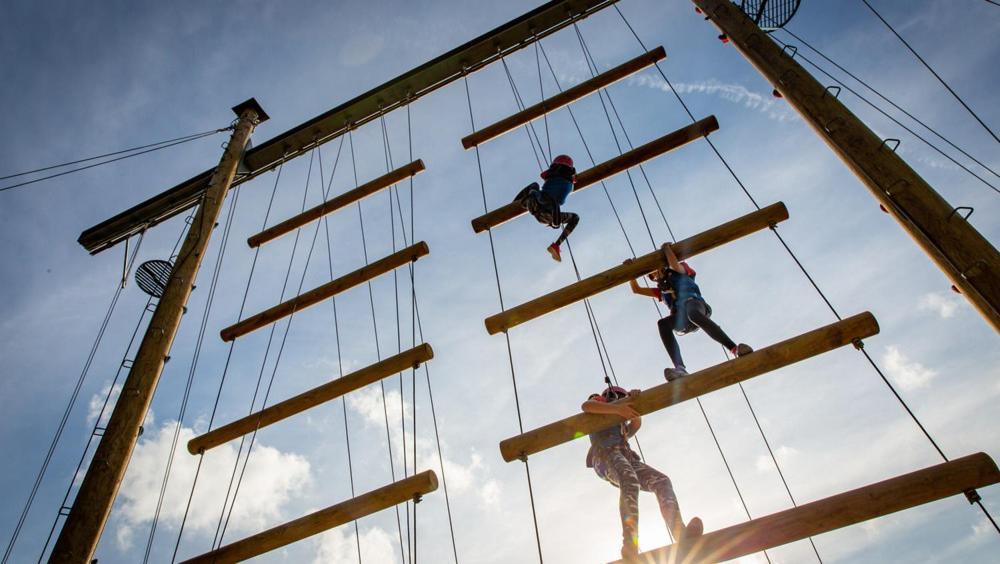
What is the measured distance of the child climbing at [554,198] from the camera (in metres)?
5.88

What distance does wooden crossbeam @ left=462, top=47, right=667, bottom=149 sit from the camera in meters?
7.23

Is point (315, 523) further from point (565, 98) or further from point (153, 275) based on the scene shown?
point (565, 98)

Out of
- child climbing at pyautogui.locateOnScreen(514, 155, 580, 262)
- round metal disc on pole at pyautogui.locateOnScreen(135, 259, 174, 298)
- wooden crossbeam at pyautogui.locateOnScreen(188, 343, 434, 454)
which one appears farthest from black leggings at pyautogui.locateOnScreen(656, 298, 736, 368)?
round metal disc on pole at pyautogui.locateOnScreen(135, 259, 174, 298)

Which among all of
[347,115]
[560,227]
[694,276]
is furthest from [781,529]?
[347,115]

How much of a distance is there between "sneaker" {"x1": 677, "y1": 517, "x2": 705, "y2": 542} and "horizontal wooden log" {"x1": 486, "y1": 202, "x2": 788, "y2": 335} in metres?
2.04

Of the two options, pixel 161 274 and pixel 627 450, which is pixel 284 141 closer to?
pixel 161 274

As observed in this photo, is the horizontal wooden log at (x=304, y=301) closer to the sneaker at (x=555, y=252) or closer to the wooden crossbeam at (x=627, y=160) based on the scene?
the wooden crossbeam at (x=627, y=160)

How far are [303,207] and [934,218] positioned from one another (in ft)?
24.0

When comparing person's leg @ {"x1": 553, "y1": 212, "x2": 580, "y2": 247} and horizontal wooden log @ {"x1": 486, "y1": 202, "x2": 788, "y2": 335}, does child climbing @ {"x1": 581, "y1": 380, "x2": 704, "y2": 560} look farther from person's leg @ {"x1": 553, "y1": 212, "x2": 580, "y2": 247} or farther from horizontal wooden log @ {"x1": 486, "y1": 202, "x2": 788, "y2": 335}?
person's leg @ {"x1": 553, "y1": 212, "x2": 580, "y2": 247}

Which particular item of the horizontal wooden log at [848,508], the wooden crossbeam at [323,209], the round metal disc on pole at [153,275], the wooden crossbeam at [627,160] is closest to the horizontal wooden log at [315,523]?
the horizontal wooden log at [848,508]

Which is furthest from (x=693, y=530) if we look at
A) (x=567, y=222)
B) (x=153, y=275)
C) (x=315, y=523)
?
(x=153, y=275)

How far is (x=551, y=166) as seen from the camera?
20.7ft

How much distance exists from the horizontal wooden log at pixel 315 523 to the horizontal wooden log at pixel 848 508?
7.04 feet

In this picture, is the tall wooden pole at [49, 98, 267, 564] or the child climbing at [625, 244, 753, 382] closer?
the tall wooden pole at [49, 98, 267, 564]
